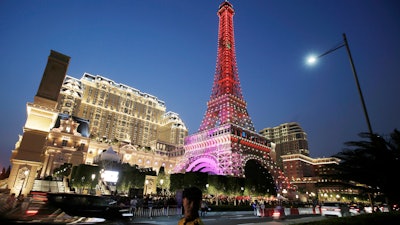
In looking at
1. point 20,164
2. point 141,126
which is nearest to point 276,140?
point 141,126

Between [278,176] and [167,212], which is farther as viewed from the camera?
[278,176]

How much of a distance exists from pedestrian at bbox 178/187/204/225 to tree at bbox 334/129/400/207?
10.3 m

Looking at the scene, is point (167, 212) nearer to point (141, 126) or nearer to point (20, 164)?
point (20, 164)

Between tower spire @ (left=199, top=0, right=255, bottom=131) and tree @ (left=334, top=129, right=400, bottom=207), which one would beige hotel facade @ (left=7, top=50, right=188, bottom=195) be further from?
tree @ (left=334, top=129, right=400, bottom=207)

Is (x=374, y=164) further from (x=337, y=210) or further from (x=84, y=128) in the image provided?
(x=84, y=128)

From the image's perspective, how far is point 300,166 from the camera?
13238cm

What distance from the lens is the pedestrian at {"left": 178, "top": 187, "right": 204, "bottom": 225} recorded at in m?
3.35

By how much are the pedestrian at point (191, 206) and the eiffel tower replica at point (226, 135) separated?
49.8 m

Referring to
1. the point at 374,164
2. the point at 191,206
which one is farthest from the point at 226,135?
the point at 191,206

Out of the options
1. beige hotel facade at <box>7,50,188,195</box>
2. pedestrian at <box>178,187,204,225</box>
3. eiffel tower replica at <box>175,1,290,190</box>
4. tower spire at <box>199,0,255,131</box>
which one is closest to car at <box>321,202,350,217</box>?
pedestrian at <box>178,187,204,225</box>

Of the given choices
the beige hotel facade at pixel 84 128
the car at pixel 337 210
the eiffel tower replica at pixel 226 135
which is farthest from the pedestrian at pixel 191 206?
the eiffel tower replica at pixel 226 135

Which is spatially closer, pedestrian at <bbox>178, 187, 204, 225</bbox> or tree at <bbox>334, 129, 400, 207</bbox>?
pedestrian at <bbox>178, 187, 204, 225</bbox>

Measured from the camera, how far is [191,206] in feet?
11.3

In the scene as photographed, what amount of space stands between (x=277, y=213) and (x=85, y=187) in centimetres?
3104
